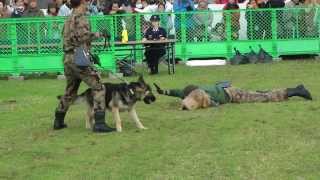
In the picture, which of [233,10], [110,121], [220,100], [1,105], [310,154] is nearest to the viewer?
[310,154]

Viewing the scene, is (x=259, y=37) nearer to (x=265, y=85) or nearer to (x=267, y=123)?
(x=265, y=85)

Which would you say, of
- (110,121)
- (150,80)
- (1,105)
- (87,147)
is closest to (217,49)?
(150,80)

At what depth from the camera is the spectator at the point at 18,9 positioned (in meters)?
21.0

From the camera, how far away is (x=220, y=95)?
12398mm

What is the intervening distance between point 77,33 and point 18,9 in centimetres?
1196

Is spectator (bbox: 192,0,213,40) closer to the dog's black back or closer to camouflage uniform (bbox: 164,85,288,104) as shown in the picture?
camouflage uniform (bbox: 164,85,288,104)

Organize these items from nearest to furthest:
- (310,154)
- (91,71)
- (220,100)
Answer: (310,154) → (91,71) → (220,100)

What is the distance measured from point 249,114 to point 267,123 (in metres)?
0.81

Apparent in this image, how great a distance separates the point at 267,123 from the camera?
10477 mm

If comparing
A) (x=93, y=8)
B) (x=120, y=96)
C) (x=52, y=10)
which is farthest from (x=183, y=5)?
(x=120, y=96)

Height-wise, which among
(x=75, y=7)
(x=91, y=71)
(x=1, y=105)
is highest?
(x=75, y=7)

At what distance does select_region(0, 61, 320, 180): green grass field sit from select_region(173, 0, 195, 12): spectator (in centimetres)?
860

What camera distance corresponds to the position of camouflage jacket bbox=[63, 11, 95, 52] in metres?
10.1

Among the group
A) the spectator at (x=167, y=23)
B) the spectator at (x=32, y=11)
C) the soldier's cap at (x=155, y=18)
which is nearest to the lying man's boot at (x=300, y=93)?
the soldier's cap at (x=155, y=18)
